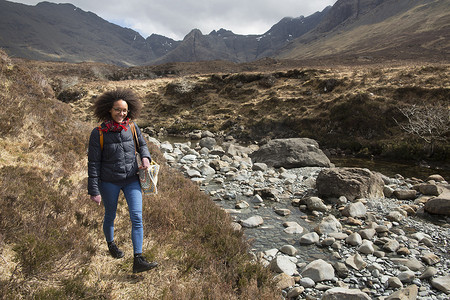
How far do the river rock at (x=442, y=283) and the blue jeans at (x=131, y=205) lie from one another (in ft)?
19.0

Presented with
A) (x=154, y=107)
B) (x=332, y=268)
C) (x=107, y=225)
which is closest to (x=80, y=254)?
(x=107, y=225)

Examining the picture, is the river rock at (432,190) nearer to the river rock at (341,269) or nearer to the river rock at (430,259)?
the river rock at (430,259)

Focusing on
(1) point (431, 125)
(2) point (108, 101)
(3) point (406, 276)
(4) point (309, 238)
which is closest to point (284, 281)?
(4) point (309, 238)

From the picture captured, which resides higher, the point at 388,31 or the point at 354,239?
the point at 388,31

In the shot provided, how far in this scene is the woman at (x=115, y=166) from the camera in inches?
151

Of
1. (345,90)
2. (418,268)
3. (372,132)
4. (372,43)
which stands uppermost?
(372,43)

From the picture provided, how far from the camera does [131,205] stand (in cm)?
391

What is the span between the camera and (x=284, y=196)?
431 inches

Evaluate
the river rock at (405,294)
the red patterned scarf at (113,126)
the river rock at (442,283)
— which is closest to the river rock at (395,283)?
the river rock at (405,294)

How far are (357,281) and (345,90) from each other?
24.2m

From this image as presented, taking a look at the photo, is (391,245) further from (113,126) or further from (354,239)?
(113,126)

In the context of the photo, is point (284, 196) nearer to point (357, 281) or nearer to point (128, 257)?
point (357, 281)

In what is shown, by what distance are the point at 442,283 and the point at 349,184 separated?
5.74m

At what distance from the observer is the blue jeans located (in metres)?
3.85
